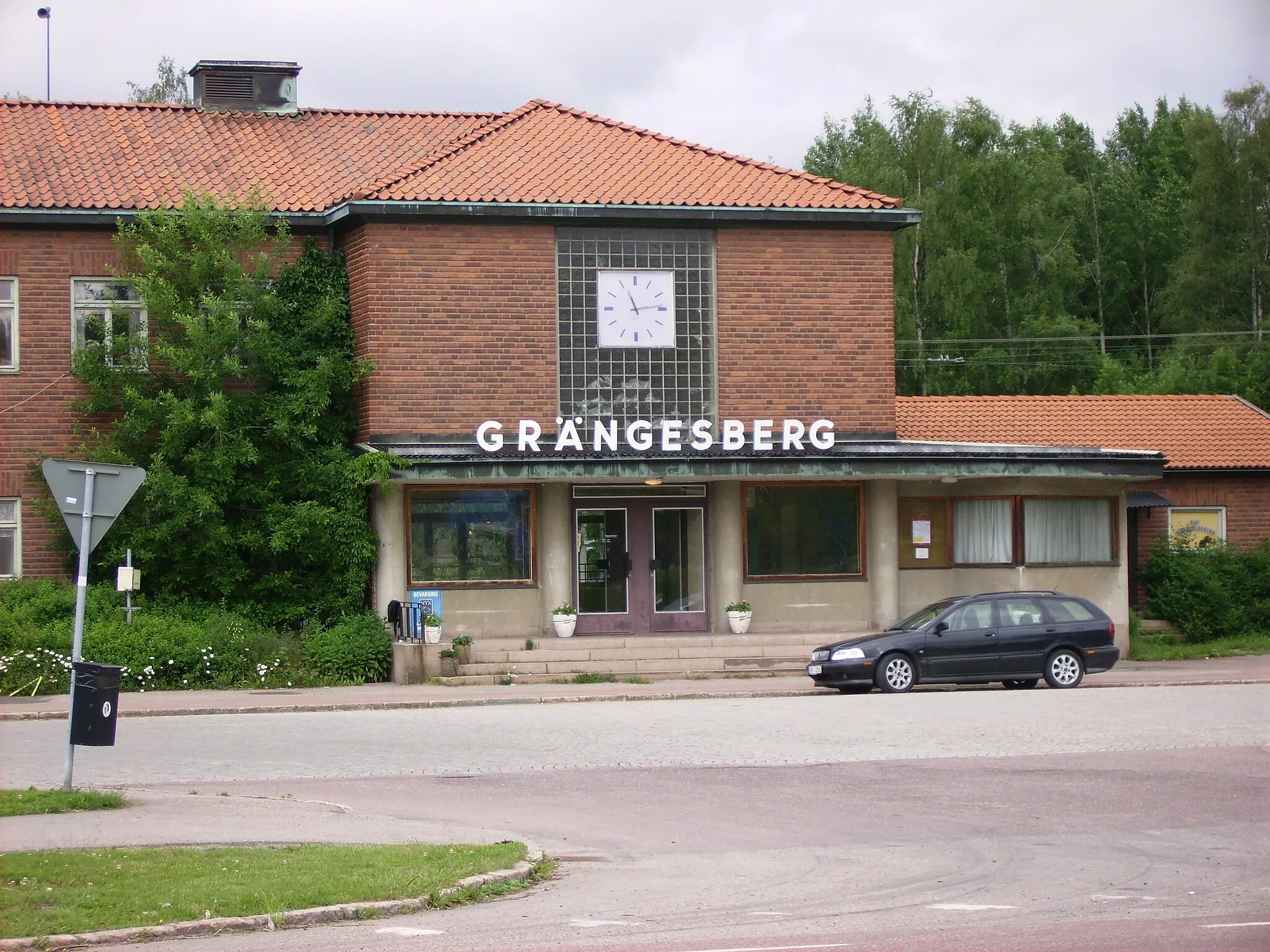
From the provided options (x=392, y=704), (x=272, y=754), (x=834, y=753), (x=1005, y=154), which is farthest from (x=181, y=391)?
(x=1005, y=154)

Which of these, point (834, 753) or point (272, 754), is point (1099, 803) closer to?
point (834, 753)

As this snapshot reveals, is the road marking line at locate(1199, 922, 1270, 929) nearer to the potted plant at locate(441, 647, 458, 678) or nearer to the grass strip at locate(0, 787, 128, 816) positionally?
the grass strip at locate(0, 787, 128, 816)

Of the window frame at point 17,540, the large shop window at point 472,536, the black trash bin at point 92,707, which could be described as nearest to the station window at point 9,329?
the window frame at point 17,540

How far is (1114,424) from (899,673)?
14601 mm

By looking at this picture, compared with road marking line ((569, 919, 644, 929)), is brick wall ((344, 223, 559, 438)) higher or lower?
higher

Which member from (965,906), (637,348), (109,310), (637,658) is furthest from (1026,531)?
(965,906)

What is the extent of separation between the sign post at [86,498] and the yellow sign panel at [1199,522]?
2641 cm

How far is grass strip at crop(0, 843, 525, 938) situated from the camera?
905 cm

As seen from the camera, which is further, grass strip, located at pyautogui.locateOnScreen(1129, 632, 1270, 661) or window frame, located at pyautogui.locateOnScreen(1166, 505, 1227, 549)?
window frame, located at pyautogui.locateOnScreen(1166, 505, 1227, 549)

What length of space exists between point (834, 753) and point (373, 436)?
13.6m

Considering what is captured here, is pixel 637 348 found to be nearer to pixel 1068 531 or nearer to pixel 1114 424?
pixel 1068 531

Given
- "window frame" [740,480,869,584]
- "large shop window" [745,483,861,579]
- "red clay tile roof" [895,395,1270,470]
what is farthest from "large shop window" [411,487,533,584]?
"red clay tile roof" [895,395,1270,470]

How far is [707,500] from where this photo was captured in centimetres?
2941

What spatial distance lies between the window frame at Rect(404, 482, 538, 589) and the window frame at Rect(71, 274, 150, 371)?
511cm
